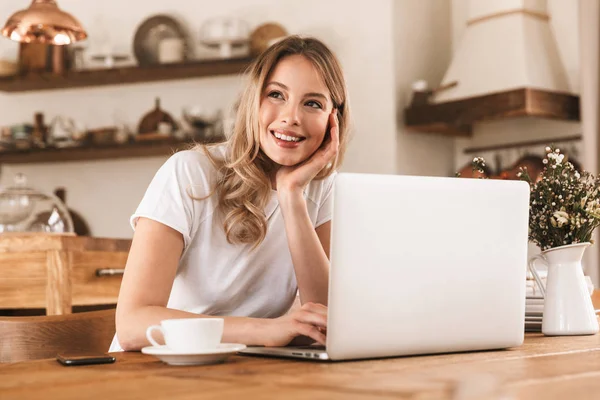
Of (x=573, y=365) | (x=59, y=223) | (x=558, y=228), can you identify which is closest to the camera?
(x=573, y=365)

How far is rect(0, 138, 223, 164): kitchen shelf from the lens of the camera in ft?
15.0

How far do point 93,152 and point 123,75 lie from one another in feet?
1.50

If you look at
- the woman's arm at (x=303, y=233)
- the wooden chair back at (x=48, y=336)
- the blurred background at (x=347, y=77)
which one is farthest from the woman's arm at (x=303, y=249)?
the blurred background at (x=347, y=77)

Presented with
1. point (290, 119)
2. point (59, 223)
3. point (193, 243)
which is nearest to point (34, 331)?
point (193, 243)

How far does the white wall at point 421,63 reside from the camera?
4461 mm

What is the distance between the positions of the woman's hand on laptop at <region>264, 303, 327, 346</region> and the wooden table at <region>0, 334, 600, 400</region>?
90 millimetres

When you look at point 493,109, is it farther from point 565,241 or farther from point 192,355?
point 192,355

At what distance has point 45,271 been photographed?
2758mm

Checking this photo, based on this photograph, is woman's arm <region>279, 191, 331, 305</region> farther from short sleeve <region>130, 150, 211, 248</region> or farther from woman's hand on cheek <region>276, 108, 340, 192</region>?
short sleeve <region>130, 150, 211, 248</region>

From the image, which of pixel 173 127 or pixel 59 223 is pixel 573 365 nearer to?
pixel 59 223

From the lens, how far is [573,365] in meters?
1.17

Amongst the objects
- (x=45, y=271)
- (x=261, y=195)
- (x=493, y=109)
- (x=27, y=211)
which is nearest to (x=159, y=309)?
(x=261, y=195)

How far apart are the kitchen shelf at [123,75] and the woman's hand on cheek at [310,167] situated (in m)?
2.57

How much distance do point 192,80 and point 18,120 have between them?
1.12 metres
